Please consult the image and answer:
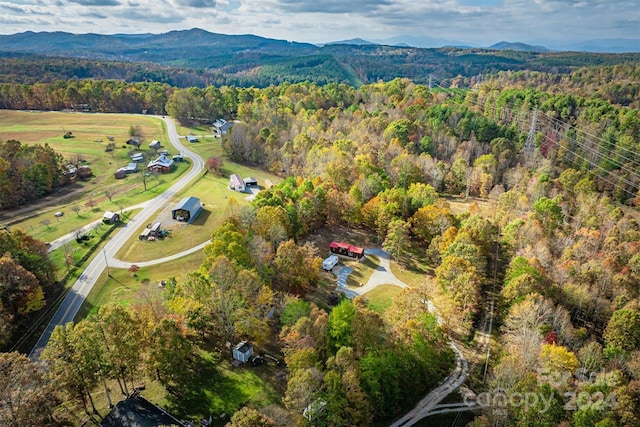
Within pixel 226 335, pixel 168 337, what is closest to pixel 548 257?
pixel 226 335

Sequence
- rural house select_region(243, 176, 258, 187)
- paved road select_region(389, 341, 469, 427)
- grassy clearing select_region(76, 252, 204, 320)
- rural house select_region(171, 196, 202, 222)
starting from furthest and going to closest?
rural house select_region(243, 176, 258, 187)
rural house select_region(171, 196, 202, 222)
grassy clearing select_region(76, 252, 204, 320)
paved road select_region(389, 341, 469, 427)

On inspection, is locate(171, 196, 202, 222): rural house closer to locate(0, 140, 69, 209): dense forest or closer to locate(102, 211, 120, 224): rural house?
locate(102, 211, 120, 224): rural house

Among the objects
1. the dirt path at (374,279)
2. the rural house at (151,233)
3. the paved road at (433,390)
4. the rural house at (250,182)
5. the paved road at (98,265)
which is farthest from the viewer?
the rural house at (250,182)

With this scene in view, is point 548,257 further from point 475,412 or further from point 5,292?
point 5,292

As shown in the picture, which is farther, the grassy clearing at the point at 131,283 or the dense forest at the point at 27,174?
the dense forest at the point at 27,174

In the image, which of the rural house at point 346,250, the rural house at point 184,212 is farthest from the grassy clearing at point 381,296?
the rural house at point 184,212

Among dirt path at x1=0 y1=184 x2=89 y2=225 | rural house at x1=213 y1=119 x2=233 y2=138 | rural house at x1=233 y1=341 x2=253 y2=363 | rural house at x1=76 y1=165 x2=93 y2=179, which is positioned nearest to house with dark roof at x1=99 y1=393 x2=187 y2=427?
rural house at x1=233 y1=341 x2=253 y2=363

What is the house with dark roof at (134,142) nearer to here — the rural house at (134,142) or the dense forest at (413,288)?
the rural house at (134,142)
